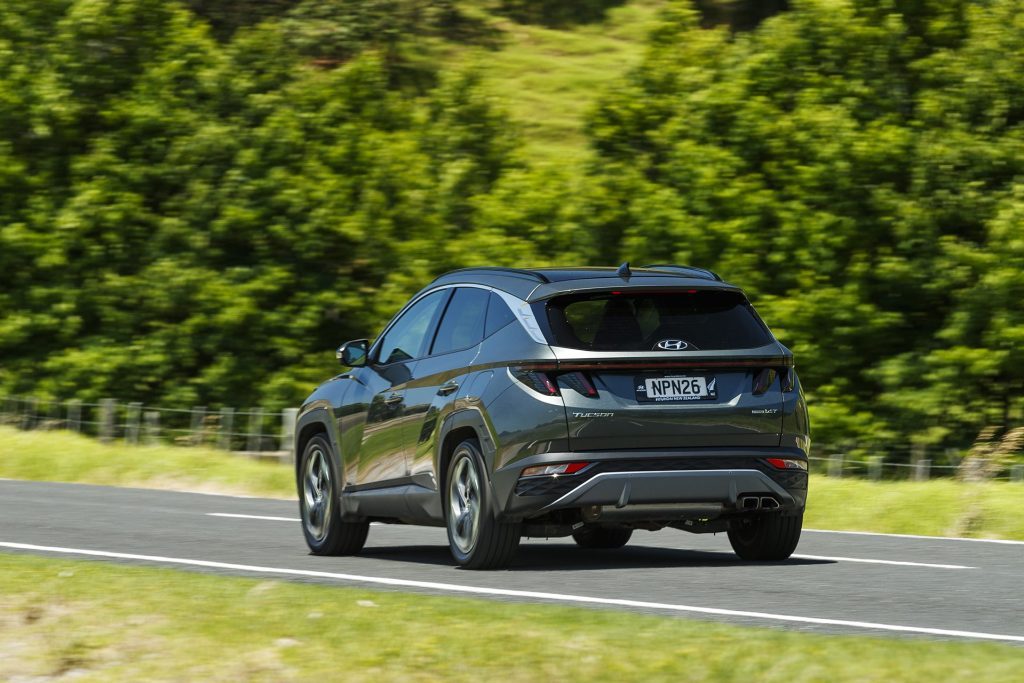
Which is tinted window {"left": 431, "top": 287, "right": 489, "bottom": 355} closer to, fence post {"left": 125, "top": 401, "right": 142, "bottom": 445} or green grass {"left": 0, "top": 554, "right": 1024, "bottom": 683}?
green grass {"left": 0, "top": 554, "right": 1024, "bottom": 683}

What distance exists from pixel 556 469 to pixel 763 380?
1.26 meters

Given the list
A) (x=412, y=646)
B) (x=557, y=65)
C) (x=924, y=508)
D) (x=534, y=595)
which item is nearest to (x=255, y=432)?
(x=924, y=508)

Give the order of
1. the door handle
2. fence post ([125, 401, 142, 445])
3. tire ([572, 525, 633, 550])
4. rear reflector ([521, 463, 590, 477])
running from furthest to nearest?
fence post ([125, 401, 142, 445]) → tire ([572, 525, 633, 550]) → the door handle → rear reflector ([521, 463, 590, 477])

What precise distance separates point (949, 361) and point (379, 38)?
3334cm

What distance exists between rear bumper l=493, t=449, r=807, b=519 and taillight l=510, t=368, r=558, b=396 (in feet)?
1.10

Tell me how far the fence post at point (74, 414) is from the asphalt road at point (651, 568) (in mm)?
15101

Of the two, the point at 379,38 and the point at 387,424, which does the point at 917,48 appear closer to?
the point at 387,424

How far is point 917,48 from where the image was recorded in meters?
30.4

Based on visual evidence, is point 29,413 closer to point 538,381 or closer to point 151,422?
point 151,422

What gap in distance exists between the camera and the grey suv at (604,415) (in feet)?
31.7

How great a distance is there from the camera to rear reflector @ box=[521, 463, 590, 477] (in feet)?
31.7

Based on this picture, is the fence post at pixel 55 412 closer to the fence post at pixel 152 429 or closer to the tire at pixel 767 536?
the fence post at pixel 152 429

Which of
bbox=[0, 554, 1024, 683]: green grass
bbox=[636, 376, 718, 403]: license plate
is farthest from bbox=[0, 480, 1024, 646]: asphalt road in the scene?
bbox=[636, 376, 718, 403]: license plate

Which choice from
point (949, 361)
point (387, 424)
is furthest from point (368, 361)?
point (949, 361)
